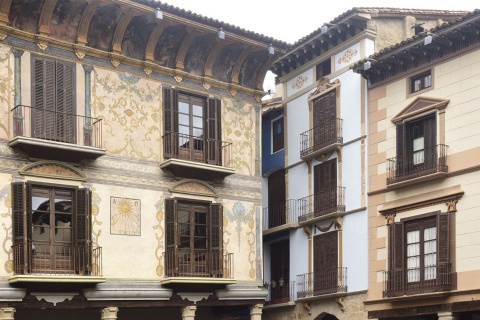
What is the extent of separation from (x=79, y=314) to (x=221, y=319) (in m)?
4.64

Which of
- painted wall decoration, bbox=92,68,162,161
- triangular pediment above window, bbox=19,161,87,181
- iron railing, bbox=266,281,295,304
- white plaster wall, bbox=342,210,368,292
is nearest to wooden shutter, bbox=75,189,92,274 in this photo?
triangular pediment above window, bbox=19,161,87,181

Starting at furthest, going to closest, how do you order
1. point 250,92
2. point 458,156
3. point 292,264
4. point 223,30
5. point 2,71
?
point 292,264 → point 250,92 → point 223,30 → point 458,156 → point 2,71

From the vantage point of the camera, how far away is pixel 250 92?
2456cm

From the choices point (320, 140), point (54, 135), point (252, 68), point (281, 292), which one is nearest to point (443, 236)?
point (320, 140)

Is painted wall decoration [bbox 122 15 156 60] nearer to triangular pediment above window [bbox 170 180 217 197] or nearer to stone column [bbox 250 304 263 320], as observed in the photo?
triangular pediment above window [bbox 170 180 217 197]

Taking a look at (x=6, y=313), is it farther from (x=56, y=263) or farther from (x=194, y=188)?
(x=194, y=188)

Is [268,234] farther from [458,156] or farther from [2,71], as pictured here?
[2,71]

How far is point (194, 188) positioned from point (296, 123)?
5819mm

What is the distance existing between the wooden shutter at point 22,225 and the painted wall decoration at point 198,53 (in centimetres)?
635

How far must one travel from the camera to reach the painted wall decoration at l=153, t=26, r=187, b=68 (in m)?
22.5

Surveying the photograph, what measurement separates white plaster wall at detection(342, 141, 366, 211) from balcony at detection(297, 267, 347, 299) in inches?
79.6

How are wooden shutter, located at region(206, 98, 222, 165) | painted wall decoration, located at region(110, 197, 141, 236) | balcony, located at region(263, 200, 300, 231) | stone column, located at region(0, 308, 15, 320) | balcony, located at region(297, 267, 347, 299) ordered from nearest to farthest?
stone column, located at region(0, 308, 15, 320) → painted wall decoration, located at region(110, 197, 141, 236) → wooden shutter, located at region(206, 98, 222, 165) → balcony, located at region(297, 267, 347, 299) → balcony, located at region(263, 200, 300, 231)

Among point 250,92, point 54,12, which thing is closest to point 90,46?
point 54,12

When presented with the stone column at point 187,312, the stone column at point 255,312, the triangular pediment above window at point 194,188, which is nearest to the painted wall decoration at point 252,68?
the triangular pediment above window at point 194,188
